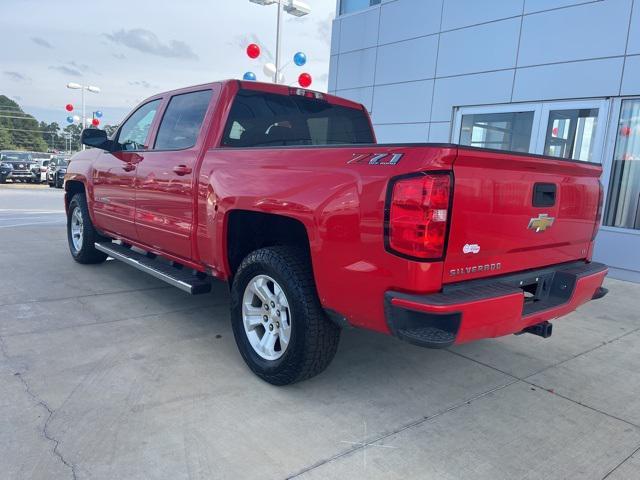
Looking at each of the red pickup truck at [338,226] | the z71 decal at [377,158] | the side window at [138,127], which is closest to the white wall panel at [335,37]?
the side window at [138,127]

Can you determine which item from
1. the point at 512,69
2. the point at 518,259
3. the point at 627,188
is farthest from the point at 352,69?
the point at 518,259

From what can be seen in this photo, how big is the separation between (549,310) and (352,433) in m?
1.34

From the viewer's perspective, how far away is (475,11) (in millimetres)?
8812

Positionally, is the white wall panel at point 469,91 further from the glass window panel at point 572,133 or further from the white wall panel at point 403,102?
the glass window panel at point 572,133

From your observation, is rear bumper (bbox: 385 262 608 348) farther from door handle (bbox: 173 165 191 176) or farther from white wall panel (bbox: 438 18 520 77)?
white wall panel (bbox: 438 18 520 77)

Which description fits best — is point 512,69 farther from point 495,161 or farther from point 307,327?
point 307,327

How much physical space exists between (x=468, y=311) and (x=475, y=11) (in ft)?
27.0

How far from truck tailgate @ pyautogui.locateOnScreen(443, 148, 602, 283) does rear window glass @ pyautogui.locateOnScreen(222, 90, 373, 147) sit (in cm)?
198

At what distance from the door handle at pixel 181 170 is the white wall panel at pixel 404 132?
7.03 m

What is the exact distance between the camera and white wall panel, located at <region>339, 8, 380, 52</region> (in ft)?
35.5

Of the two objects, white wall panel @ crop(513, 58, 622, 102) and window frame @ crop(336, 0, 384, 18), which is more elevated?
window frame @ crop(336, 0, 384, 18)

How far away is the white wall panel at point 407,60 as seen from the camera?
9.70 metres

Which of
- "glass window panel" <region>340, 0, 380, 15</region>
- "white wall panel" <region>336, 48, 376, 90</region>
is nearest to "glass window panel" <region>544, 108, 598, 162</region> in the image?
"white wall panel" <region>336, 48, 376, 90</region>

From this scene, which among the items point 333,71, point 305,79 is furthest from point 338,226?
point 305,79
